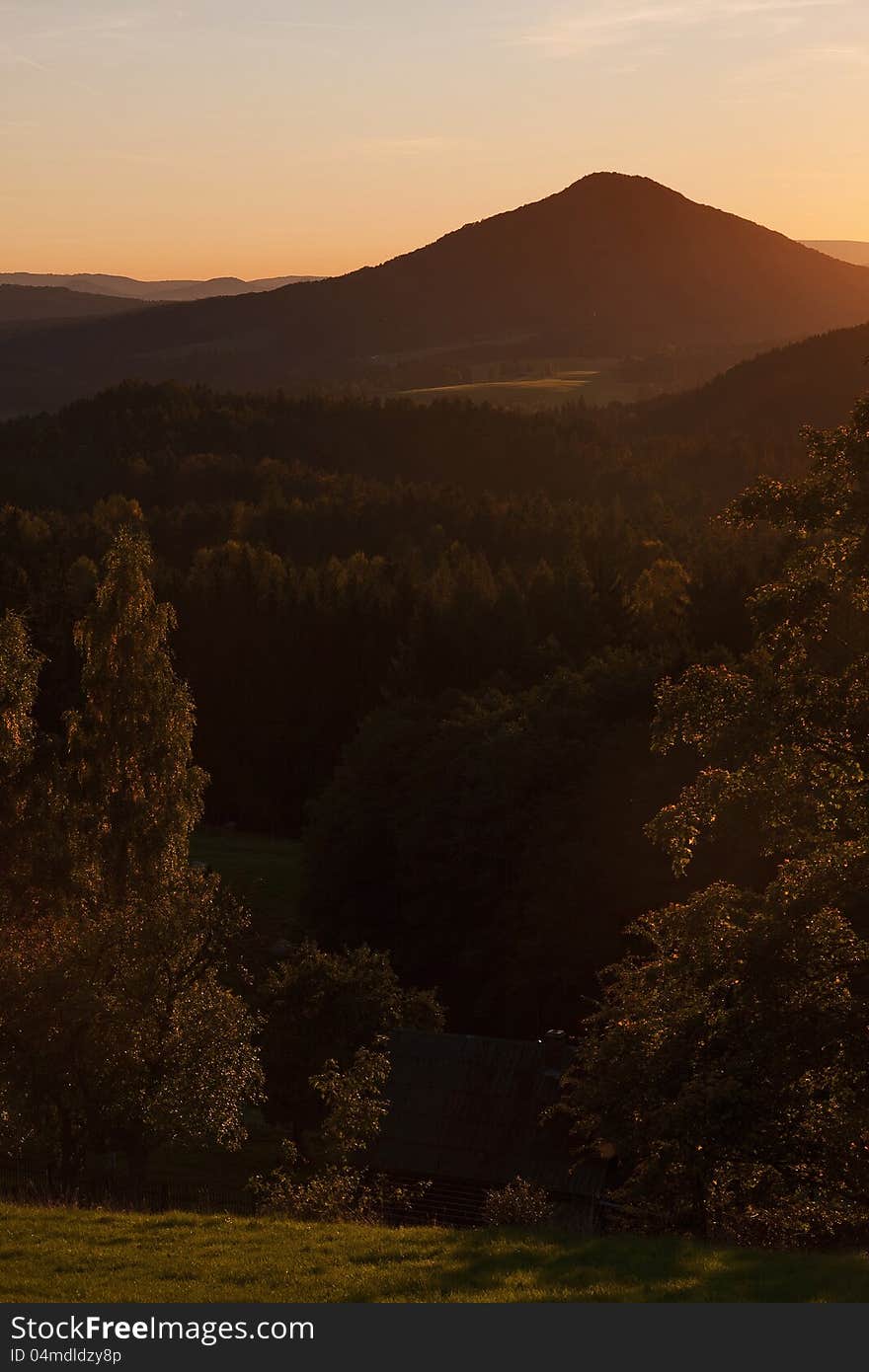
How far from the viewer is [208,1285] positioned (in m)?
15.1

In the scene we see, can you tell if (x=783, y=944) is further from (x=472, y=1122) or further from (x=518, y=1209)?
(x=472, y=1122)

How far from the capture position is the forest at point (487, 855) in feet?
60.5

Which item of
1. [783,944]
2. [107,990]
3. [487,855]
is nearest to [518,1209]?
[107,990]

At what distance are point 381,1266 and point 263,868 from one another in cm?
6977

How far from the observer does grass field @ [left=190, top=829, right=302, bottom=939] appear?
73.5 meters

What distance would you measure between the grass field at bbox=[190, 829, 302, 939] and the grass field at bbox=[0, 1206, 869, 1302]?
163ft

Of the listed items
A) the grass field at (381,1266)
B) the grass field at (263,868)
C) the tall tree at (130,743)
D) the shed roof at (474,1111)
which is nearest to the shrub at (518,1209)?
the grass field at (381,1266)

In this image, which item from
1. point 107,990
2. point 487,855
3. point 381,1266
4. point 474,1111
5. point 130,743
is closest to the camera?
point 381,1266

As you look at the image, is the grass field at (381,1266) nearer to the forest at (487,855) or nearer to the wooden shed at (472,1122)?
the forest at (487,855)

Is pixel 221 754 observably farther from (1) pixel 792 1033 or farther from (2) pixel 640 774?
(1) pixel 792 1033

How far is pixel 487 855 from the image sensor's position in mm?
58719

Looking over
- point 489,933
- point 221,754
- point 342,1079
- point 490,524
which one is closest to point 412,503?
point 490,524

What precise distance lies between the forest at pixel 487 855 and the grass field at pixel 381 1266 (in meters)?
1.91

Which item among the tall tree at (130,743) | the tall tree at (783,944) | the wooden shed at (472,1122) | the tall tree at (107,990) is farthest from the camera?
the wooden shed at (472,1122)
